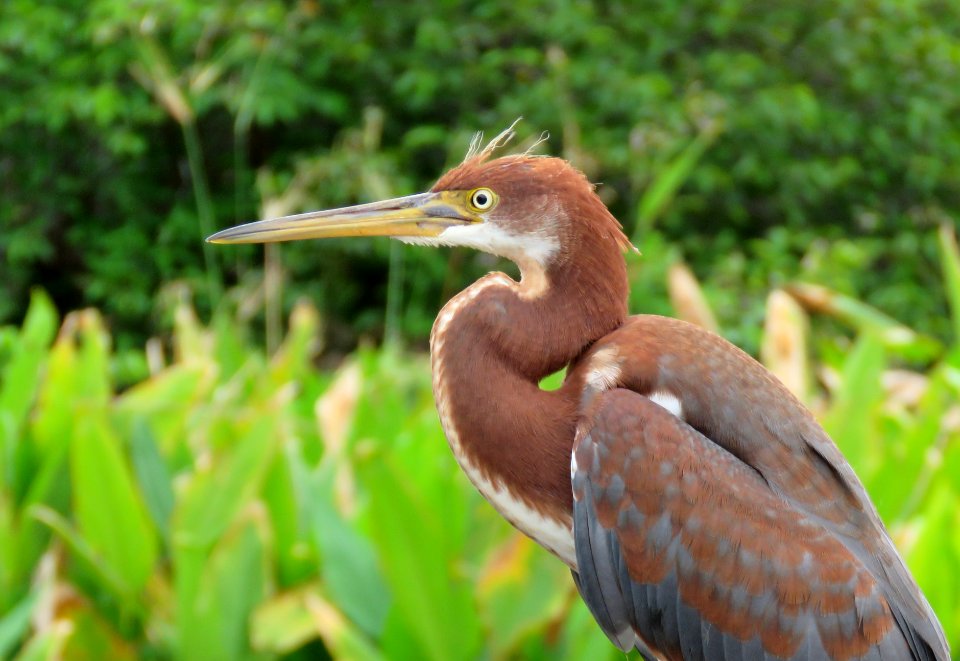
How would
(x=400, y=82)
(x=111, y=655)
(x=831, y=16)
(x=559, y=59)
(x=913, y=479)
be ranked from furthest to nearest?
(x=831, y=16), (x=400, y=82), (x=559, y=59), (x=913, y=479), (x=111, y=655)

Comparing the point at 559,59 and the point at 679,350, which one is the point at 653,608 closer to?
the point at 679,350

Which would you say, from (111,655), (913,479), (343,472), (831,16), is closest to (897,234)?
(831,16)

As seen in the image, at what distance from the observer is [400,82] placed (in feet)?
21.2

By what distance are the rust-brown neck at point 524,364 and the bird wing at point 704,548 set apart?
0.17 feet

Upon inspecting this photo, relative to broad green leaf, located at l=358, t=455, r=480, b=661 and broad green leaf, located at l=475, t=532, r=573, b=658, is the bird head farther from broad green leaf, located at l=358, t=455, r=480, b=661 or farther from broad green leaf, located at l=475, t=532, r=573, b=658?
broad green leaf, located at l=475, t=532, r=573, b=658

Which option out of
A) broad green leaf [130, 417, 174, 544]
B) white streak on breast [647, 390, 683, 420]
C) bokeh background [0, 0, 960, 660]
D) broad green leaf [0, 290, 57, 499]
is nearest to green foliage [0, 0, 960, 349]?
bokeh background [0, 0, 960, 660]

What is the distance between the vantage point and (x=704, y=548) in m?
1.64

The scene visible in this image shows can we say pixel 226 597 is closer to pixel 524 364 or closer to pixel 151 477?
pixel 151 477

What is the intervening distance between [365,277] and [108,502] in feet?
14.4

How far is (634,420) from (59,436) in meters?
2.14

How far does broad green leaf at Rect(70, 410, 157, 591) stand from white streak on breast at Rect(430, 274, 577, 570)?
1356mm

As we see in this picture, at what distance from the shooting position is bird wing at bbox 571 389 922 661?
159 cm

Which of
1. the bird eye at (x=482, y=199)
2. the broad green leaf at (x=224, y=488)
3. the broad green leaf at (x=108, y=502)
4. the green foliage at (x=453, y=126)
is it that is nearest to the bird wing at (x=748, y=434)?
the bird eye at (x=482, y=199)

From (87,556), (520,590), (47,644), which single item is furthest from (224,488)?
(520,590)
